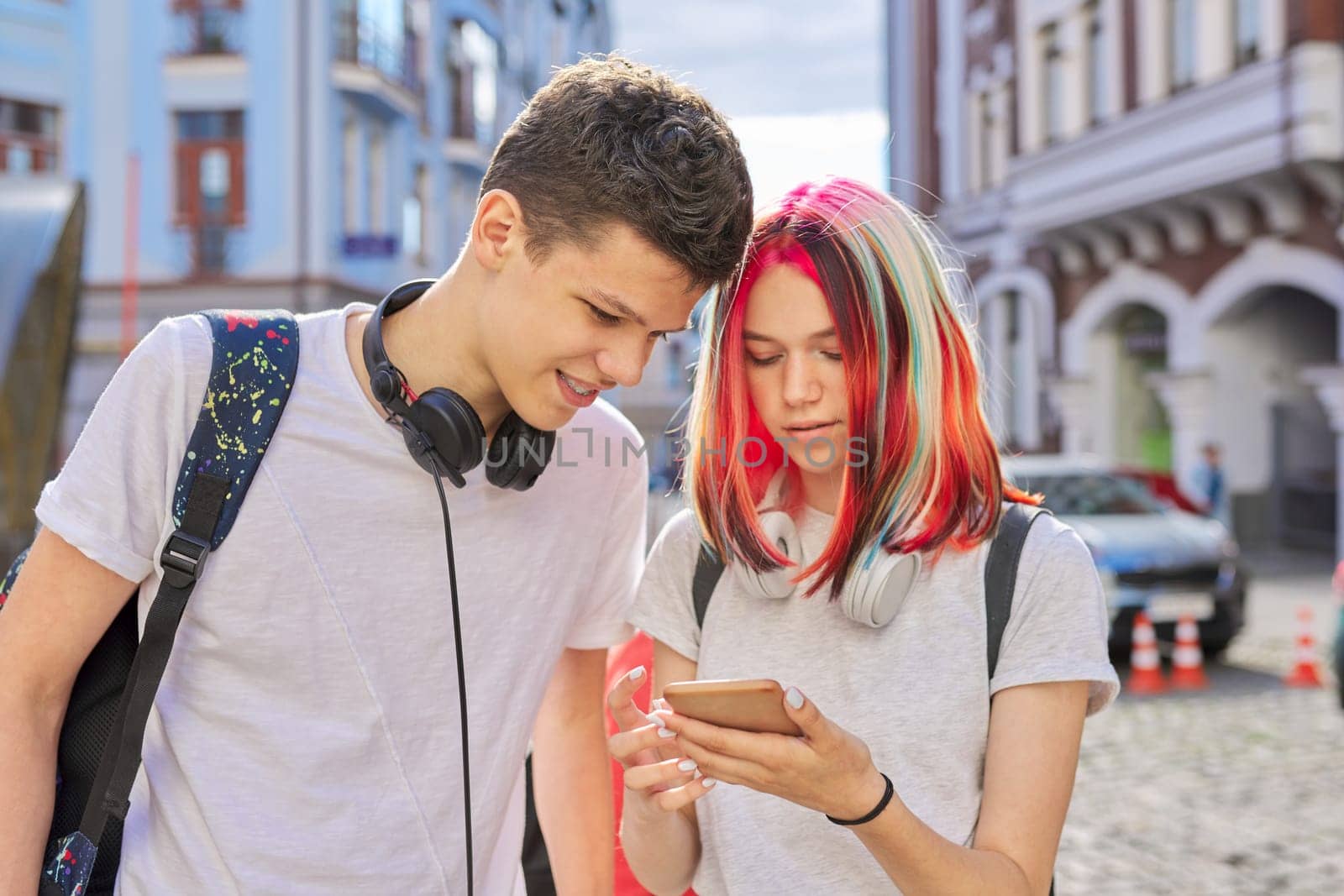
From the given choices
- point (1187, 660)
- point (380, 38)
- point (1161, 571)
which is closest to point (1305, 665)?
point (1187, 660)

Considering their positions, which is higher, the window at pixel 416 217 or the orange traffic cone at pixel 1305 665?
the window at pixel 416 217

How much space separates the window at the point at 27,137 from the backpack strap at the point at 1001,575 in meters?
20.9

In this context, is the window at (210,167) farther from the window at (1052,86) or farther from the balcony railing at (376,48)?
the window at (1052,86)

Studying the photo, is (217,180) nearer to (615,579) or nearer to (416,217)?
(416,217)

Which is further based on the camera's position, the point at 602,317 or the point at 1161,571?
the point at 1161,571

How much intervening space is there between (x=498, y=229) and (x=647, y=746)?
30.2 inches

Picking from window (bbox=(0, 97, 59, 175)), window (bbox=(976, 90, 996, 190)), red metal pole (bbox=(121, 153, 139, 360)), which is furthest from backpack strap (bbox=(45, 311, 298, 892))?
window (bbox=(976, 90, 996, 190))

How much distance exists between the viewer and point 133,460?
5.52 ft

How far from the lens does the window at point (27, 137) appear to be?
2000 centimetres

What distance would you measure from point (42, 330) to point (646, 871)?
31.8ft

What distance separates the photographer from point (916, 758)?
6.18ft

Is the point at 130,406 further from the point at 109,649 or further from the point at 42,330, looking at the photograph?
the point at 42,330

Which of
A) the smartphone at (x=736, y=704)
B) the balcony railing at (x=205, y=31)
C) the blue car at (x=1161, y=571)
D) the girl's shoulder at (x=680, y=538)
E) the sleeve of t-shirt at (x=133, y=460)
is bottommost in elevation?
the blue car at (x=1161, y=571)

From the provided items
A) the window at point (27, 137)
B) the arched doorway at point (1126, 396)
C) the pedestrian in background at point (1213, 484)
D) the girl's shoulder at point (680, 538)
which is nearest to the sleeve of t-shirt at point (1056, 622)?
the girl's shoulder at point (680, 538)
